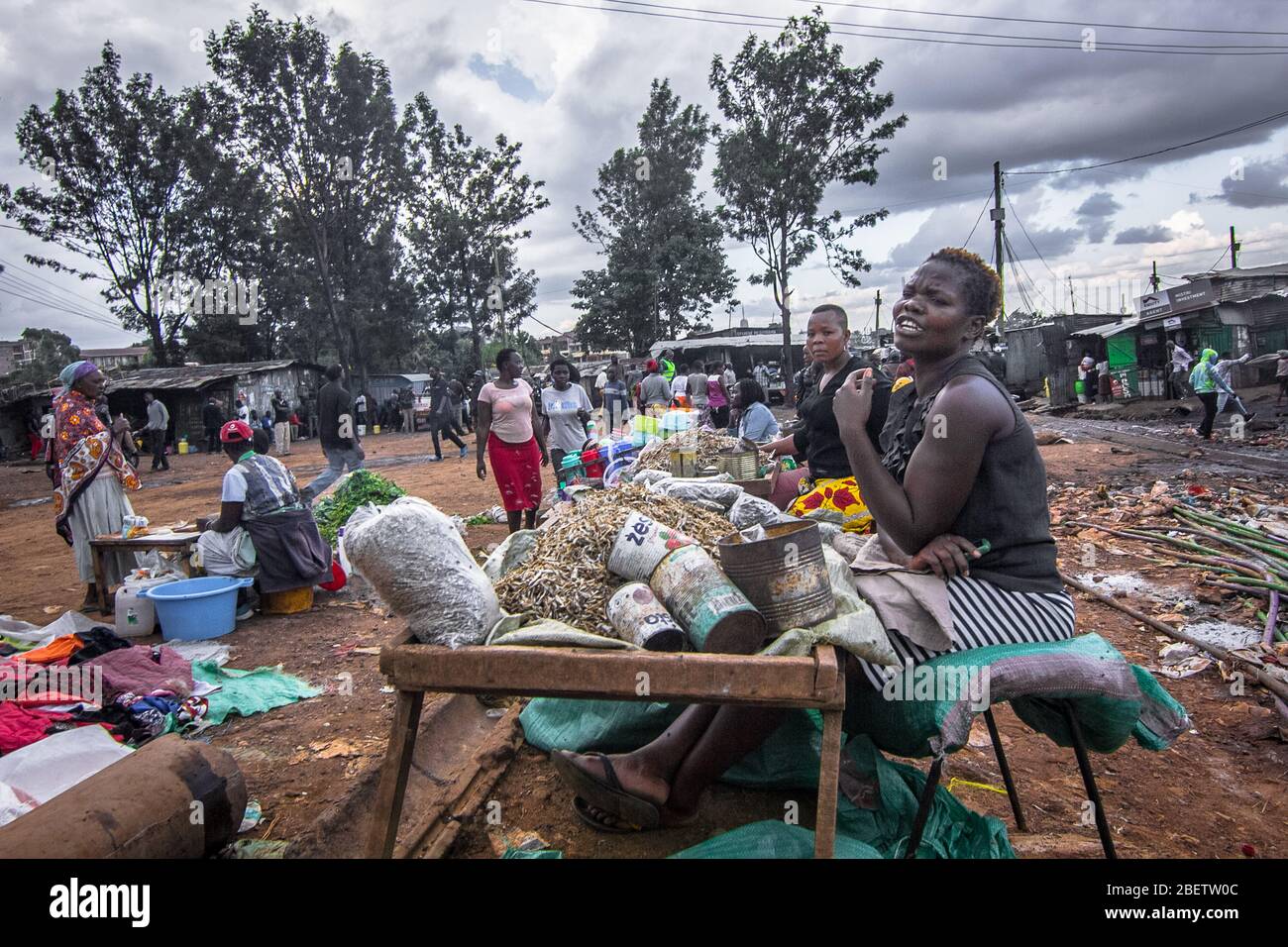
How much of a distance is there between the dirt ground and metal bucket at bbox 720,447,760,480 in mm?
2061

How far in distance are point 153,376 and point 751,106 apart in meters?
22.5

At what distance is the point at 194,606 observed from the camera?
17.4 feet

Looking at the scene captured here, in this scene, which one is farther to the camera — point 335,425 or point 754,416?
point 335,425

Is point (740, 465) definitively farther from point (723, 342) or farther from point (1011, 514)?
point (723, 342)

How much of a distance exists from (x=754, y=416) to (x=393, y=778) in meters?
5.73

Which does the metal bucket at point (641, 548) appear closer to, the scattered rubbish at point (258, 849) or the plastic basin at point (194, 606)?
the scattered rubbish at point (258, 849)

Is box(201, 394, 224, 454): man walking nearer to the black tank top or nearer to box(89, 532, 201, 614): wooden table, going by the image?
box(89, 532, 201, 614): wooden table

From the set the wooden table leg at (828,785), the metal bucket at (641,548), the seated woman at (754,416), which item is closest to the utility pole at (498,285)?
the seated woman at (754,416)

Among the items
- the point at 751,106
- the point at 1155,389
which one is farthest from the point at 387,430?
the point at 1155,389

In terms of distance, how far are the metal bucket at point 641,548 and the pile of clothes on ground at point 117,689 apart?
8.13ft

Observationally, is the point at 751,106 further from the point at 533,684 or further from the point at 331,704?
the point at 533,684

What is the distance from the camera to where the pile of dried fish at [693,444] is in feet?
17.8

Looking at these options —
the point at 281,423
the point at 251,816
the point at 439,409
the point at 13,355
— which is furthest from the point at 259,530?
the point at 13,355

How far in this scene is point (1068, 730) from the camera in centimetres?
218
